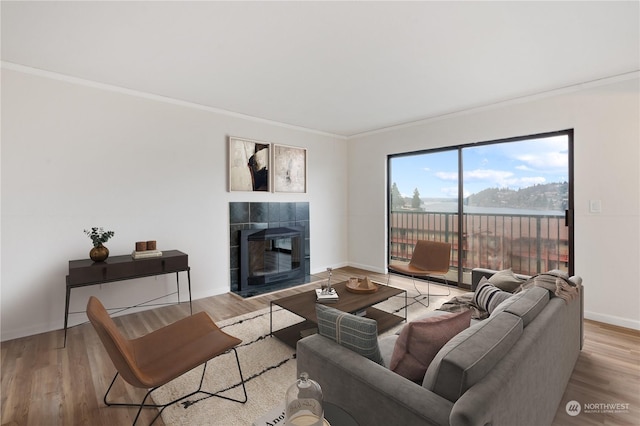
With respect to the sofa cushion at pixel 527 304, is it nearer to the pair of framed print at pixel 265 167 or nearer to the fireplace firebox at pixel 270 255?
the fireplace firebox at pixel 270 255

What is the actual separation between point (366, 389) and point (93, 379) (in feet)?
7.17

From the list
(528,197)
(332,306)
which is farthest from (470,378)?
(528,197)

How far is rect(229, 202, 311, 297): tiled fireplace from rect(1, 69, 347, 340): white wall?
0.57 ft

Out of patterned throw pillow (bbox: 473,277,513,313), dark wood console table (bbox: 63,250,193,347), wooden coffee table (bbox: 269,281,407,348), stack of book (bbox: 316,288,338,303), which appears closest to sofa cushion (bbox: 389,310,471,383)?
patterned throw pillow (bbox: 473,277,513,313)

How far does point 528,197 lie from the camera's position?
3.94m

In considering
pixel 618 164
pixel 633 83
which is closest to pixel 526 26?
pixel 633 83

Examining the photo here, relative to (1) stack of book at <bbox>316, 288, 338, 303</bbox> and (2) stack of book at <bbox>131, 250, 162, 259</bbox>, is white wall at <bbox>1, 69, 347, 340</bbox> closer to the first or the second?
(2) stack of book at <bbox>131, 250, 162, 259</bbox>

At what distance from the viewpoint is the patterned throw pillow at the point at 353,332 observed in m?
1.48

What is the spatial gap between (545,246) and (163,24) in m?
4.70

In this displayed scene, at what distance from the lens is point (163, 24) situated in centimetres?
225

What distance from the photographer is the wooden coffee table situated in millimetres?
2703

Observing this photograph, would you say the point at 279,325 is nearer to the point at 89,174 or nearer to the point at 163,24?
the point at 89,174

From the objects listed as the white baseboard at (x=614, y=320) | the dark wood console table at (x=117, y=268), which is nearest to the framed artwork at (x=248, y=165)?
the dark wood console table at (x=117, y=268)

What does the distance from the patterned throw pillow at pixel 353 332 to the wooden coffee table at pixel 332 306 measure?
92 cm
